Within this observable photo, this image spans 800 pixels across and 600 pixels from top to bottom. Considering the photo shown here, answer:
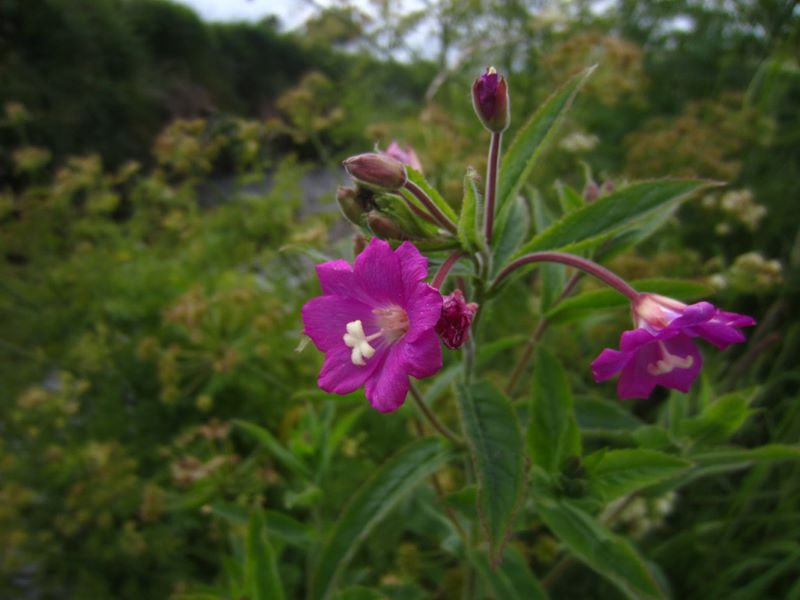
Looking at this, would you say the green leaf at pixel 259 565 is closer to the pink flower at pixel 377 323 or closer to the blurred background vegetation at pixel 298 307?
the blurred background vegetation at pixel 298 307

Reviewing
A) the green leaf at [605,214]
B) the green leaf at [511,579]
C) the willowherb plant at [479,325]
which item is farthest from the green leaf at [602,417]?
the green leaf at [605,214]

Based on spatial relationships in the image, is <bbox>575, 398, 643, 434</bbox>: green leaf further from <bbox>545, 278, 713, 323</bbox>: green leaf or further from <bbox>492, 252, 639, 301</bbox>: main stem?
<bbox>492, 252, 639, 301</bbox>: main stem

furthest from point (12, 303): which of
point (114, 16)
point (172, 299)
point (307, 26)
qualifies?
point (114, 16)

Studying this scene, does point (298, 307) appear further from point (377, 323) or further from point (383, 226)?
point (383, 226)

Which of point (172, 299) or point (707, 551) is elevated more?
point (172, 299)

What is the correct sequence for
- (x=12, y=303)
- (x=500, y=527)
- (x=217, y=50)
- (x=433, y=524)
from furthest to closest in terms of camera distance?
(x=217, y=50), (x=12, y=303), (x=433, y=524), (x=500, y=527)

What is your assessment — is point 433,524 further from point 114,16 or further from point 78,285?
point 114,16

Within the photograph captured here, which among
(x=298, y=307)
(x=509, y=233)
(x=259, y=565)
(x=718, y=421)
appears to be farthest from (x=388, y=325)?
(x=298, y=307)
